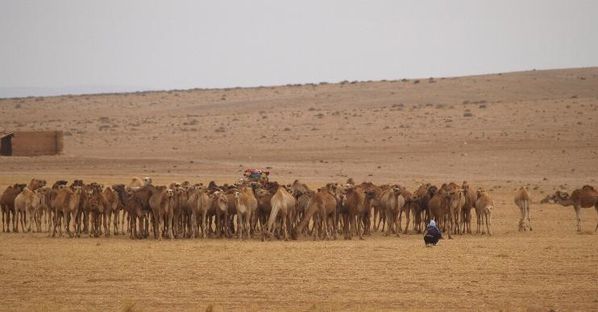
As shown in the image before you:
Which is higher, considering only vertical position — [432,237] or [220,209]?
[220,209]

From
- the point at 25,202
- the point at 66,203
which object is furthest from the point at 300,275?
the point at 25,202

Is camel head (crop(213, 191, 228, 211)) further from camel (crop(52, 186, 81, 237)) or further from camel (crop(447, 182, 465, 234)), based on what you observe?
camel (crop(447, 182, 465, 234))

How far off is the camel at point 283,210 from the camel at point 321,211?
1.00 feet

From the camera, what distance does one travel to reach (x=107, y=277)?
1691 cm

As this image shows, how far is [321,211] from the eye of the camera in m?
24.1

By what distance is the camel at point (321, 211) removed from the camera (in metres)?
24.0

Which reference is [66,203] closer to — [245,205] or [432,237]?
[245,205]

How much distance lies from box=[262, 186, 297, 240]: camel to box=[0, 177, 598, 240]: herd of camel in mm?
22

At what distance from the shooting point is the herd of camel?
24.1 m

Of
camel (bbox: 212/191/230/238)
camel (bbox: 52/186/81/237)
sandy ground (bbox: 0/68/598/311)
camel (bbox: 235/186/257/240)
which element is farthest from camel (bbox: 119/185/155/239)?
camel (bbox: 235/186/257/240)

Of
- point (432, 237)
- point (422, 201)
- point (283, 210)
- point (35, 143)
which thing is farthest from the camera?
point (35, 143)

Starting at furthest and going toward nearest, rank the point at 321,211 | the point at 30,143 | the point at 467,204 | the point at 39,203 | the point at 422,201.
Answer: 1. the point at 30,143
2. the point at 422,201
3. the point at 467,204
4. the point at 39,203
5. the point at 321,211

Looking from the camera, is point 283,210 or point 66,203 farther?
point 66,203

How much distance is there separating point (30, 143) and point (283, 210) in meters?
28.1
